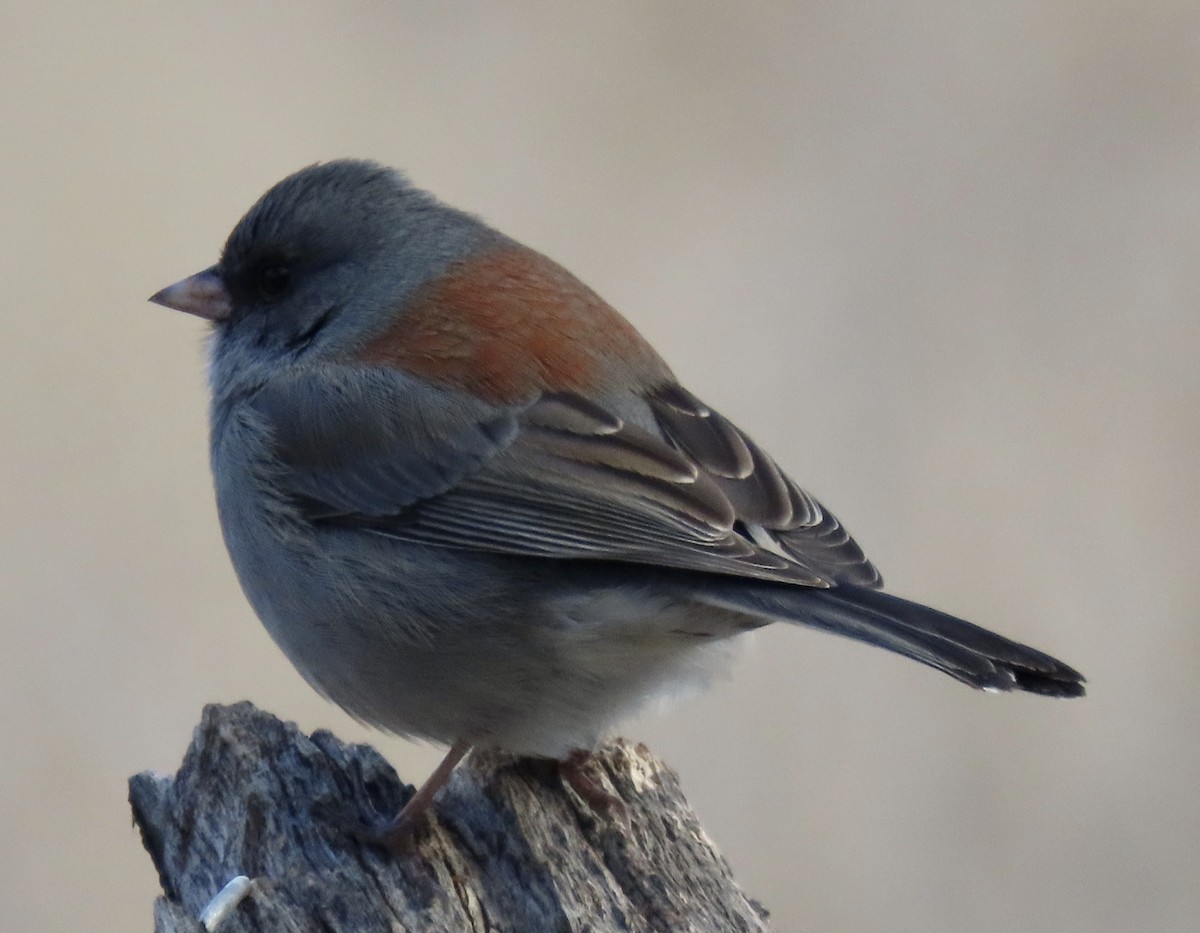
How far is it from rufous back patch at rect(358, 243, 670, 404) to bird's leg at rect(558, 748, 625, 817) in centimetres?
81

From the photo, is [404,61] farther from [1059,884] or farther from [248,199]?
[1059,884]

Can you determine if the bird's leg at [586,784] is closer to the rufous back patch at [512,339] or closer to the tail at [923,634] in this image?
the tail at [923,634]

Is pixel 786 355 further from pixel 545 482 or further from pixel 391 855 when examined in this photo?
pixel 391 855

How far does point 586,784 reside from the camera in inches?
137

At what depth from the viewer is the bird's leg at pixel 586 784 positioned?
3.38 m

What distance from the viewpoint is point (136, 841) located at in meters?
6.09

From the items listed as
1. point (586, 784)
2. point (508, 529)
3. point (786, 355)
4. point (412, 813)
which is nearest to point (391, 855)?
point (412, 813)

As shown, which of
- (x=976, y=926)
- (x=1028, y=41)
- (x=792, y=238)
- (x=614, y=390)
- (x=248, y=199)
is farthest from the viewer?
(x=1028, y=41)

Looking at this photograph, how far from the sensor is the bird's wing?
11.4 ft

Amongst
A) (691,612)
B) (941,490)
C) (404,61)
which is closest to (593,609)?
(691,612)

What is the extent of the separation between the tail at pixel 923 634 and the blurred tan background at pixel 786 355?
2395mm

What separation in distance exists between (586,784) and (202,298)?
177cm

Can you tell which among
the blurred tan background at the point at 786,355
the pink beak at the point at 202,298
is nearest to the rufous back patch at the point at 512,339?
the pink beak at the point at 202,298

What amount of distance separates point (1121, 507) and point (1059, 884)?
163 centimetres
